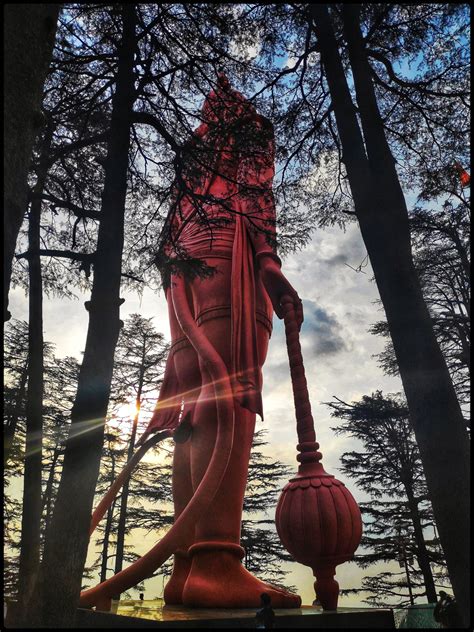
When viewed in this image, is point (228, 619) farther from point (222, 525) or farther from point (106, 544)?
point (106, 544)

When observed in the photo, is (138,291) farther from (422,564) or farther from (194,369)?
(422,564)

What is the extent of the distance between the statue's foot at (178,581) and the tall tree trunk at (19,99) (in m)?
5.07

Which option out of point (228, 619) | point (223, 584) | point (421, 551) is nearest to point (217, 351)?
point (223, 584)

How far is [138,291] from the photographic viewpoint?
6512 millimetres

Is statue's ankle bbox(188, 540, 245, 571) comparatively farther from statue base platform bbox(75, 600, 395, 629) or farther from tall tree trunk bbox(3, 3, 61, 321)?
tall tree trunk bbox(3, 3, 61, 321)

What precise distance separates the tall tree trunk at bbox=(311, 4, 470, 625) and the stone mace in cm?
215

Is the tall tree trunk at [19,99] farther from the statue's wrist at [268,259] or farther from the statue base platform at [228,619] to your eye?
the statue's wrist at [268,259]

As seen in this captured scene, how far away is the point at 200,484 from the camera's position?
601 centimetres

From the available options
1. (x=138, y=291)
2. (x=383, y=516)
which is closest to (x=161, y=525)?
(x=383, y=516)

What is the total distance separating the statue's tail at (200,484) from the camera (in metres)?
5.43

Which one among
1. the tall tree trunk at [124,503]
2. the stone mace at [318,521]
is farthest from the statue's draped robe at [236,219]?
the tall tree trunk at [124,503]

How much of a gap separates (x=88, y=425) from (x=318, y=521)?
8.47 feet

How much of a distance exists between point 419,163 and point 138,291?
12.8ft

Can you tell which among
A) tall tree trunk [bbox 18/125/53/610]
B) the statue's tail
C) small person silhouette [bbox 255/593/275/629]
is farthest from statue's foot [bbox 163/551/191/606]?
small person silhouette [bbox 255/593/275/629]
